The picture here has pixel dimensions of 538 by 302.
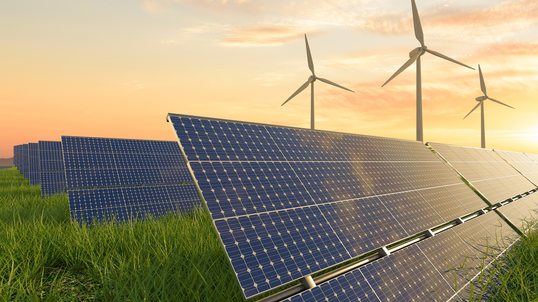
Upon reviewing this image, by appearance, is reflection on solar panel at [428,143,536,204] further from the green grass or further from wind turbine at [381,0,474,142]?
the green grass

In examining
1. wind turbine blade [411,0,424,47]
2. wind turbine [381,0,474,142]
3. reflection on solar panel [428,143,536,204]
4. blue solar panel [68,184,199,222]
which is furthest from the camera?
wind turbine blade [411,0,424,47]

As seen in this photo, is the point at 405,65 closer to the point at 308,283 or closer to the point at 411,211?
the point at 411,211

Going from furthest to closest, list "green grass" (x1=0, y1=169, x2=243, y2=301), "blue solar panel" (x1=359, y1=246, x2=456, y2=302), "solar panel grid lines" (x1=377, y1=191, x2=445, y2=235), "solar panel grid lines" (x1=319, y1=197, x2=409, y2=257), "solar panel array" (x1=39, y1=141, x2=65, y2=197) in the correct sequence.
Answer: "solar panel array" (x1=39, y1=141, x2=65, y2=197), "solar panel grid lines" (x1=377, y1=191, x2=445, y2=235), "solar panel grid lines" (x1=319, y1=197, x2=409, y2=257), "blue solar panel" (x1=359, y1=246, x2=456, y2=302), "green grass" (x1=0, y1=169, x2=243, y2=301)

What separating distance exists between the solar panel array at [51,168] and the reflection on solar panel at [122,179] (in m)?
4.12

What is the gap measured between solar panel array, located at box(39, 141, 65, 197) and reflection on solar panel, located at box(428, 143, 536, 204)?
21.4 m

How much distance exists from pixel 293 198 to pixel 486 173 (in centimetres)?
1549

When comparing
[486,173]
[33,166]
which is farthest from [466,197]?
[33,166]

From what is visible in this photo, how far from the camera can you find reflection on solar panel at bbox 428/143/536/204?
1341 centimetres

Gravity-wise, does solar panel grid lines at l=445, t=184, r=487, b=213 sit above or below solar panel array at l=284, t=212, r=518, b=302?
below

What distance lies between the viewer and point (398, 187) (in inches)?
337

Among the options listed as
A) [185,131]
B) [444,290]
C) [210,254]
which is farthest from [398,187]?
[185,131]

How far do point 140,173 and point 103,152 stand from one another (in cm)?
243

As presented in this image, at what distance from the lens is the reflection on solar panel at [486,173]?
1341cm

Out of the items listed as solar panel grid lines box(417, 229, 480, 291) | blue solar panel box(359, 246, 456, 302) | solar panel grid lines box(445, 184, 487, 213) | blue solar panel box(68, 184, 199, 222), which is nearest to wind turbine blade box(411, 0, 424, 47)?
solar panel grid lines box(445, 184, 487, 213)
